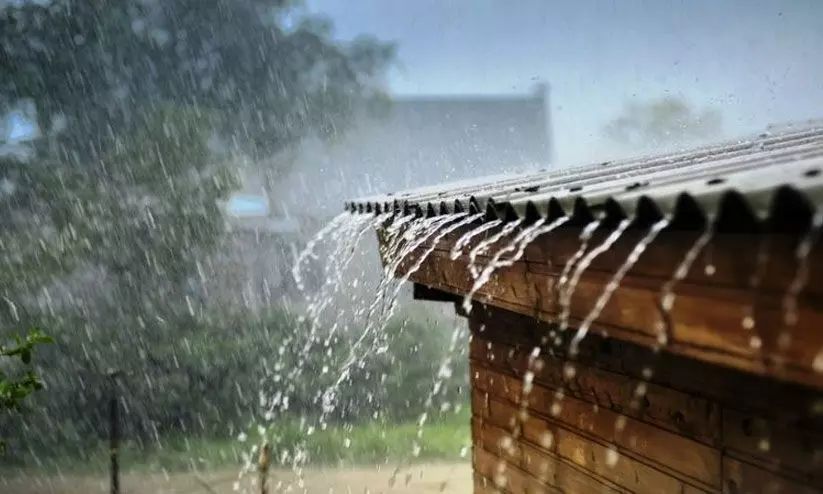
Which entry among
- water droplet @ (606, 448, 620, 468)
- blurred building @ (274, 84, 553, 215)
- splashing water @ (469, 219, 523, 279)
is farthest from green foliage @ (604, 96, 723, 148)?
water droplet @ (606, 448, 620, 468)

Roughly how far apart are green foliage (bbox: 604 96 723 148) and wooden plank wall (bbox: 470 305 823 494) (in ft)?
76.8

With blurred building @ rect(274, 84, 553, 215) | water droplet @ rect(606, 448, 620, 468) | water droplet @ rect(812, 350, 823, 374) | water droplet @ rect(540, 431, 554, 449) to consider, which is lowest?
water droplet @ rect(540, 431, 554, 449)

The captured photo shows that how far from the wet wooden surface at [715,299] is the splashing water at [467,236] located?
0.22 metres

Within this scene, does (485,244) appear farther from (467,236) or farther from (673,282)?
(673,282)

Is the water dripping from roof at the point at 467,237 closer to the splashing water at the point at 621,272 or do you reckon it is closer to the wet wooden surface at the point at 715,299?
the wet wooden surface at the point at 715,299

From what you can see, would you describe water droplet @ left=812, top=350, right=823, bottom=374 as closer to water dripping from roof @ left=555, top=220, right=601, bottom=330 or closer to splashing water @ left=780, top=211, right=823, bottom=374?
splashing water @ left=780, top=211, right=823, bottom=374

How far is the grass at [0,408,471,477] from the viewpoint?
42.7ft

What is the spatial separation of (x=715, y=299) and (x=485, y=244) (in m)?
1.06

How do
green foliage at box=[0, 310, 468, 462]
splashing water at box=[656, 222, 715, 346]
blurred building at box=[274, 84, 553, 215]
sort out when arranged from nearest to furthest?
1. splashing water at box=[656, 222, 715, 346]
2. green foliage at box=[0, 310, 468, 462]
3. blurred building at box=[274, 84, 553, 215]

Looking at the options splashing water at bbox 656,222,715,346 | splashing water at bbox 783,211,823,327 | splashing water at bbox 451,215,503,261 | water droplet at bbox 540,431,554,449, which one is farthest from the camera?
water droplet at bbox 540,431,554,449

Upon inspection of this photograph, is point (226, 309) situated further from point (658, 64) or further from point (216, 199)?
point (658, 64)

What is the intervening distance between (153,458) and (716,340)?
44.2ft

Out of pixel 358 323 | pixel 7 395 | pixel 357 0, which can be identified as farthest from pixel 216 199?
pixel 357 0

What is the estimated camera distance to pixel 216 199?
1628cm
